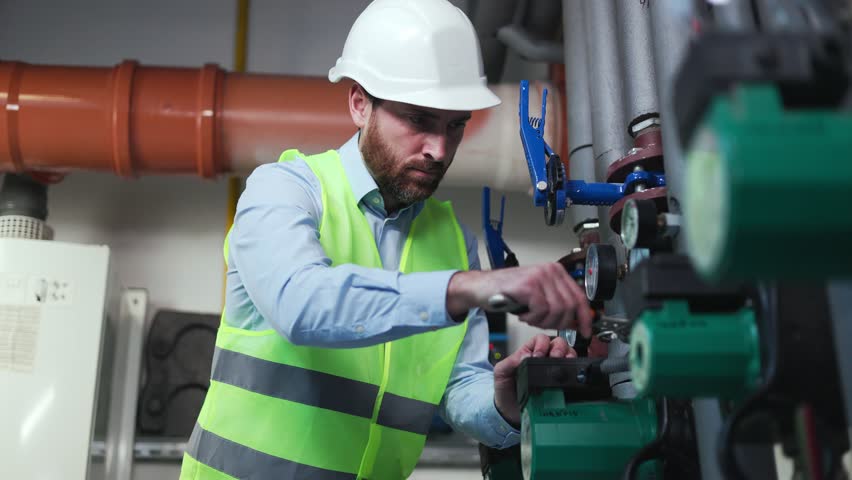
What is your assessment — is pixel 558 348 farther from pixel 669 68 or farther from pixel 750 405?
pixel 750 405

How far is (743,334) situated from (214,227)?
7.29 feet

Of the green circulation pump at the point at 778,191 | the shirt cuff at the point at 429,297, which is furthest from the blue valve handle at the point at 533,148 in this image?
the green circulation pump at the point at 778,191

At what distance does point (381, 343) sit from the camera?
3.71 ft

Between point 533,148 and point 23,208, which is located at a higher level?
point 23,208

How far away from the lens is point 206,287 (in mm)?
2588

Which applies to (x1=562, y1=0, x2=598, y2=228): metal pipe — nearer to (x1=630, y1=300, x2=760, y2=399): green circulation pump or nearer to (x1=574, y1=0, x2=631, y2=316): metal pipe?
(x1=574, y1=0, x2=631, y2=316): metal pipe

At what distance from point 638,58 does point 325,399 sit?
77cm

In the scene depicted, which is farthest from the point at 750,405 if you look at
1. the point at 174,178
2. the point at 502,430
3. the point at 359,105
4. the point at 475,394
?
the point at 174,178

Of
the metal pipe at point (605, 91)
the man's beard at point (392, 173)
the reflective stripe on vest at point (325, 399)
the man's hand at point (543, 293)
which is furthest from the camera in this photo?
the metal pipe at point (605, 91)

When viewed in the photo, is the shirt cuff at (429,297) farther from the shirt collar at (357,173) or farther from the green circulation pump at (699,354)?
the shirt collar at (357,173)

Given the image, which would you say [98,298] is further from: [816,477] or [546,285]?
[816,477]

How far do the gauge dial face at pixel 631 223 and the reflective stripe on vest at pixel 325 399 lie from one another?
1.85 ft

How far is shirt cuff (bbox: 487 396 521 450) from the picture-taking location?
1.26 m

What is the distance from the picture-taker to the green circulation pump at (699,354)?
61cm
